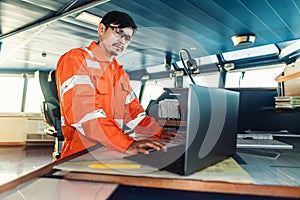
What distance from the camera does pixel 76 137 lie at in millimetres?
1313

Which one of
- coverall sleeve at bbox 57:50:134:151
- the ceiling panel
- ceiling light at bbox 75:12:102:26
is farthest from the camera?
ceiling light at bbox 75:12:102:26

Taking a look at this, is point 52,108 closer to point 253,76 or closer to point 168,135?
point 168,135

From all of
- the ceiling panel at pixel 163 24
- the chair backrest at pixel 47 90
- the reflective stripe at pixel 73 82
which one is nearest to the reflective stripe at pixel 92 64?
the reflective stripe at pixel 73 82

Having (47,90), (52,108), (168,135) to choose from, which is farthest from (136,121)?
(47,90)

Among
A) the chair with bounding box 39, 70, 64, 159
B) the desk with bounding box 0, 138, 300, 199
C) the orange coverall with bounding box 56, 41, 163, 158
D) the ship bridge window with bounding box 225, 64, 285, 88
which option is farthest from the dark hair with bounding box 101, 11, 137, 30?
the ship bridge window with bounding box 225, 64, 285, 88

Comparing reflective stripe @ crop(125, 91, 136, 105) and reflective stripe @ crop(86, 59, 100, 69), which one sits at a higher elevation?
reflective stripe @ crop(86, 59, 100, 69)

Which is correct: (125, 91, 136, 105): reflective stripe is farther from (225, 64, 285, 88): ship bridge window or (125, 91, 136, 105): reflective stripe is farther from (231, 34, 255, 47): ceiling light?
(225, 64, 285, 88): ship bridge window

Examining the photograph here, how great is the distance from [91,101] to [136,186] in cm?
58

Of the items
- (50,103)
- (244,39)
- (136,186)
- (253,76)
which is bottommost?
(136,186)

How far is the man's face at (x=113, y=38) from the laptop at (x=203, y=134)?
28.2 inches

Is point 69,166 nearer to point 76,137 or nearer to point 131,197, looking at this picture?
point 131,197

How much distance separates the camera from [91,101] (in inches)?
48.5

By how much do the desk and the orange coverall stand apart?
31 cm

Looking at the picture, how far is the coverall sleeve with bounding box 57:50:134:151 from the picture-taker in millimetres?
1123
